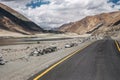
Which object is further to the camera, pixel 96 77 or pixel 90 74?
pixel 90 74

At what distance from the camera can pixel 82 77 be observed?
1176cm

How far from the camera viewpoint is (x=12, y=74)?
12297 mm

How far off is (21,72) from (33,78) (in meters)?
1.63

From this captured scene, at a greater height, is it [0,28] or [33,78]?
[0,28]

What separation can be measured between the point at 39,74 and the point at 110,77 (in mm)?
3027

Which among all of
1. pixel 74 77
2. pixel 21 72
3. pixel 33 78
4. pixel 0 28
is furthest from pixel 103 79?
pixel 0 28

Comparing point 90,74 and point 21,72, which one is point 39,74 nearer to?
point 21,72

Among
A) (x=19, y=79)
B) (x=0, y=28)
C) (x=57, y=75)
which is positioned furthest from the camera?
(x=0, y=28)

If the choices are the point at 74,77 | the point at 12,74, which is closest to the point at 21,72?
the point at 12,74

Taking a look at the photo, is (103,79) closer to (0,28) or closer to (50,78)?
(50,78)

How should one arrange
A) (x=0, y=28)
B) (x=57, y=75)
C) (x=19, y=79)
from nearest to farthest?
(x=19, y=79)
(x=57, y=75)
(x=0, y=28)

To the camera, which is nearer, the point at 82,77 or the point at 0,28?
the point at 82,77

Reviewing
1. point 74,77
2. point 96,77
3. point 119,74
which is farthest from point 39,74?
point 119,74

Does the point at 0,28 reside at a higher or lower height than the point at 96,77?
higher
